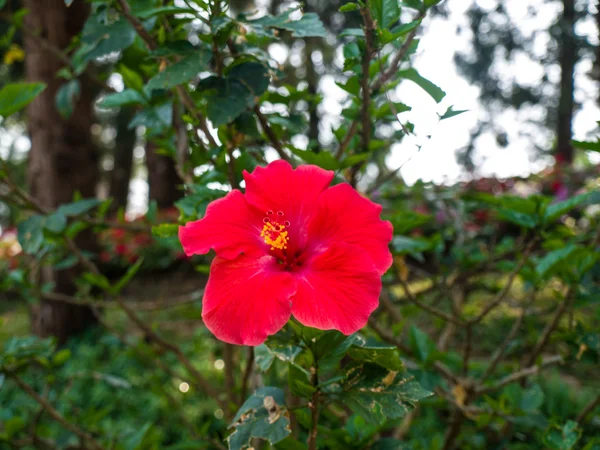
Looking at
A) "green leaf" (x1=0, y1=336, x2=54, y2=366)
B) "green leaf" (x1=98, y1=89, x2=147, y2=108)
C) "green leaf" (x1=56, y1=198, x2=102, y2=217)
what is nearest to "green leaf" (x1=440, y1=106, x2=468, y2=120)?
"green leaf" (x1=98, y1=89, x2=147, y2=108)

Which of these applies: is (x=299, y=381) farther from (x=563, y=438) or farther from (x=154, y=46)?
(x=154, y=46)

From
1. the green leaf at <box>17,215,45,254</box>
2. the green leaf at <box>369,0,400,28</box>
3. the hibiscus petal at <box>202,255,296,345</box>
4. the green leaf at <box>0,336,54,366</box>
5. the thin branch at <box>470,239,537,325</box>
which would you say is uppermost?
the green leaf at <box>369,0,400,28</box>

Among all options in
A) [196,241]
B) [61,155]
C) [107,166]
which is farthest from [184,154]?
[107,166]

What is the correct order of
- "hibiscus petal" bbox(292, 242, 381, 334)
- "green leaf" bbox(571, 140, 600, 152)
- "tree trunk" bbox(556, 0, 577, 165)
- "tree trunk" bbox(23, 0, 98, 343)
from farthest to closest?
1. "tree trunk" bbox(556, 0, 577, 165)
2. "tree trunk" bbox(23, 0, 98, 343)
3. "green leaf" bbox(571, 140, 600, 152)
4. "hibiscus petal" bbox(292, 242, 381, 334)

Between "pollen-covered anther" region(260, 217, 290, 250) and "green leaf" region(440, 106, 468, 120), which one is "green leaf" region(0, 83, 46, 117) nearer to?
"pollen-covered anther" region(260, 217, 290, 250)

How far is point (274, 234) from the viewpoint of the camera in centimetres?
74

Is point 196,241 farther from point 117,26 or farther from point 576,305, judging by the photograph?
point 576,305

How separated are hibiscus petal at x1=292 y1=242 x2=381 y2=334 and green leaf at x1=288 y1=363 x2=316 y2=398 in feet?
0.38

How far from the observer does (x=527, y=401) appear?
1.34 meters

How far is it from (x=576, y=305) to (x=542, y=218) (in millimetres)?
349

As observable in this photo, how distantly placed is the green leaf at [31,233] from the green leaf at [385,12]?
96 cm

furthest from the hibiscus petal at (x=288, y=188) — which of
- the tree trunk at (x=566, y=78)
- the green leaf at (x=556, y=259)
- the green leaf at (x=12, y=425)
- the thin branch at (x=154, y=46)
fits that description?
the tree trunk at (x=566, y=78)

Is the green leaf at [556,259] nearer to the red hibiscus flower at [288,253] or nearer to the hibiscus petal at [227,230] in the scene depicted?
the red hibiscus flower at [288,253]

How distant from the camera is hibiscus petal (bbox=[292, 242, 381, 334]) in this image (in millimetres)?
641
